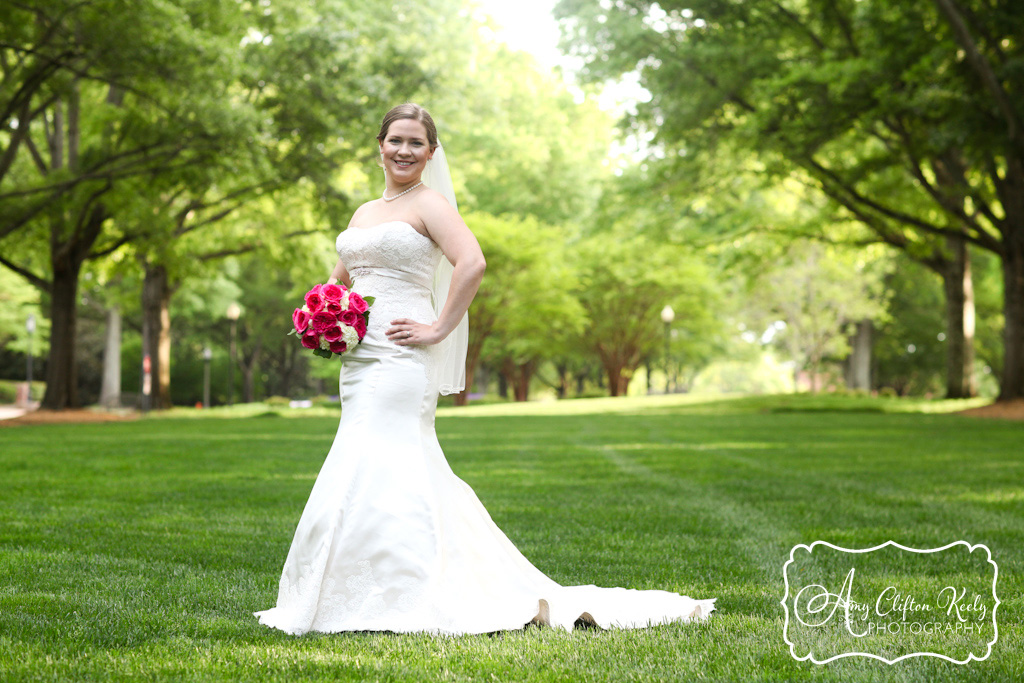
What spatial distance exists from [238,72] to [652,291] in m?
31.4

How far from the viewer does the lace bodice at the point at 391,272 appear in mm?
4617

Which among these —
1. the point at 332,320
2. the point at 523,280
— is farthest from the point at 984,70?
the point at 523,280

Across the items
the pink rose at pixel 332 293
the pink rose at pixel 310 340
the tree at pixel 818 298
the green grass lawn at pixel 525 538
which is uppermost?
the tree at pixel 818 298

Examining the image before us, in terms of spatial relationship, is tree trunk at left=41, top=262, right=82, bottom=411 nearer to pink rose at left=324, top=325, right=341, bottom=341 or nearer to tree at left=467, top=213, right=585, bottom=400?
tree at left=467, top=213, right=585, bottom=400

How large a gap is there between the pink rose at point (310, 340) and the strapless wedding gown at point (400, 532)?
0.19 meters

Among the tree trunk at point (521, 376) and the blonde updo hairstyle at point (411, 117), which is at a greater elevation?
the blonde updo hairstyle at point (411, 117)

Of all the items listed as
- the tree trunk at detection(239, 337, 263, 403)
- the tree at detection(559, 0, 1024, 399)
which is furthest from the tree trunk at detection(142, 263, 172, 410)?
the tree trunk at detection(239, 337, 263, 403)

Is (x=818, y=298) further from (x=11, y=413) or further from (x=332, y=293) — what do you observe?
(x=332, y=293)

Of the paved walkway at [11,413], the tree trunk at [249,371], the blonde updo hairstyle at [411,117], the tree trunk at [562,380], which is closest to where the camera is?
the blonde updo hairstyle at [411,117]

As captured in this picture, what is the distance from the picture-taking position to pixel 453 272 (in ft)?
15.1

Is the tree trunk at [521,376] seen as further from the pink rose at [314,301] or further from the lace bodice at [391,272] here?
the pink rose at [314,301]

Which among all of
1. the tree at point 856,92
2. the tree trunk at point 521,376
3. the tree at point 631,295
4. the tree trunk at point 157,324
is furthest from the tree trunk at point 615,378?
the tree trunk at point 157,324

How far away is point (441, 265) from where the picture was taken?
516cm

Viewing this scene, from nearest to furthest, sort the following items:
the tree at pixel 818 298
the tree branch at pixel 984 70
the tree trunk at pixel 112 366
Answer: the tree branch at pixel 984 70 < the tree trunk at pixel 112 366 < the tree at pixel 818 298
